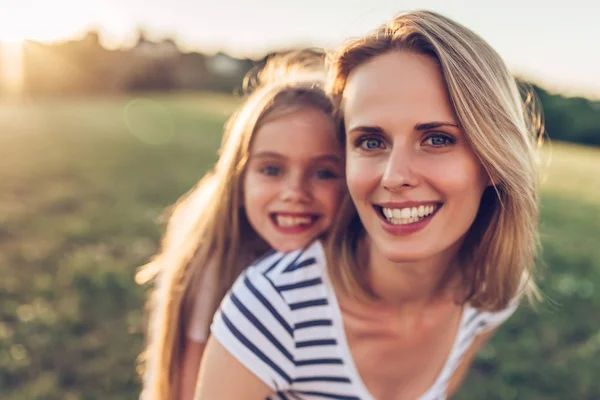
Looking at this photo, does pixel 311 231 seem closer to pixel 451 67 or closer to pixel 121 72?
pixel 451 67

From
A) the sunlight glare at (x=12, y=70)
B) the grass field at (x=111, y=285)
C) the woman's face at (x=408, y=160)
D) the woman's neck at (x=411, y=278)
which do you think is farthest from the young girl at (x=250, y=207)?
the sunlight glare at (x=12, y=70)

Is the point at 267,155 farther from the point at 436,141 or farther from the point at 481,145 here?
the point at 481,145

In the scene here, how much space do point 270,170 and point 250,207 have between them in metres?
0.19

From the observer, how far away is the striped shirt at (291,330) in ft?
6.99

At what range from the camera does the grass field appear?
13.2 feet

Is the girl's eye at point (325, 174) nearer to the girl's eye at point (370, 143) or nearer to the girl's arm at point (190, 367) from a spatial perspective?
the girl's eye at point (370, 143)

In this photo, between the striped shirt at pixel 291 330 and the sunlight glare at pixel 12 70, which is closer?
the striped shirt at pixel 291 330

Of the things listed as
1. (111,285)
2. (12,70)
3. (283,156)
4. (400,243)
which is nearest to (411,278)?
(400,243)

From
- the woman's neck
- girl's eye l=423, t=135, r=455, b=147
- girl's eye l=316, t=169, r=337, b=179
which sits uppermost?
girl's eye l=423, t=135, r=455, b=147

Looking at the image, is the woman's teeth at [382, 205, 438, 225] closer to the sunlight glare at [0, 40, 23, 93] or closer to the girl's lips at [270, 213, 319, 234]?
the girl's lips at [270, 213, 319, 234]

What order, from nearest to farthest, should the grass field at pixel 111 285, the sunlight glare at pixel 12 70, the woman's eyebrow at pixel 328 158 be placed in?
the woman's eyebrow at pixel 328 158
the grass field at pixel 111 285
the sunlight glare at pixel 12 70

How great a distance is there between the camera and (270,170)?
→ 2756mm

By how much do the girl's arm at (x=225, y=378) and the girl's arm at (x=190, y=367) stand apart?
568mm

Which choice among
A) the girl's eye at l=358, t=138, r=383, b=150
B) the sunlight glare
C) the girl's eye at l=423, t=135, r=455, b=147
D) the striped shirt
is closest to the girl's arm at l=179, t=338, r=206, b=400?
the striped shirt
